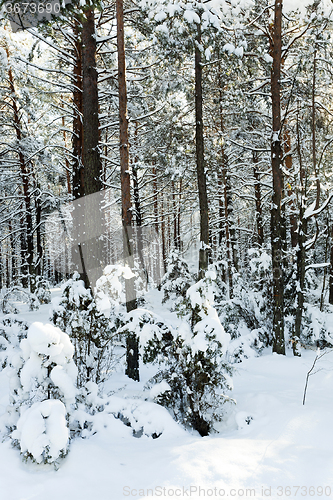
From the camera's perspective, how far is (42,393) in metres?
3.39

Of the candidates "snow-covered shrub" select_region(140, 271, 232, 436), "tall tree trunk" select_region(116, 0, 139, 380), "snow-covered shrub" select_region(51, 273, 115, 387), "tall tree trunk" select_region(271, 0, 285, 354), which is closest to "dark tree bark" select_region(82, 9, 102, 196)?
"tall tree trunk" select_region(116, 0, 139, 380)

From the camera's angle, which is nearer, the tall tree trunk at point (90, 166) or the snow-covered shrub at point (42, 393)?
the snow-covered shrub at point (42, 393)

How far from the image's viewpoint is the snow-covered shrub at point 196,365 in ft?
13.3

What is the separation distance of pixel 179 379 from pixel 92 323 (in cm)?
154

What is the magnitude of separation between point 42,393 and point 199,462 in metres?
1.75

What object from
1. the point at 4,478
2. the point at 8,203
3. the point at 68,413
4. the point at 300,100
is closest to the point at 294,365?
the point at 68,413

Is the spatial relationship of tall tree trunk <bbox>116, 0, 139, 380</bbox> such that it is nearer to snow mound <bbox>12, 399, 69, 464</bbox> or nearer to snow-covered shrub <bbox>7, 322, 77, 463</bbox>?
snow-covered shrub <bbox>7, 322, 77, 463</bbox>

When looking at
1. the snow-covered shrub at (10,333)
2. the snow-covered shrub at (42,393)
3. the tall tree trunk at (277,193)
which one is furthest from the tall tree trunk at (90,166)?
the tall tree trunk at (277,193)

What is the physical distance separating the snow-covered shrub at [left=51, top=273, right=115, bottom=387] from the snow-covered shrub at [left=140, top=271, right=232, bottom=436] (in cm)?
86

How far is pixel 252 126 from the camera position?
35.8 feet

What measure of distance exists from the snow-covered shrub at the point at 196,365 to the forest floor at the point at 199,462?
0.27 metres

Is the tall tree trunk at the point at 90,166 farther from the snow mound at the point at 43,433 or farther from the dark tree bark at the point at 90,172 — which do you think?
the snow mound at the point at 43,433

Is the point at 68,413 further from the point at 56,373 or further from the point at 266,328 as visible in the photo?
the point at 266,328

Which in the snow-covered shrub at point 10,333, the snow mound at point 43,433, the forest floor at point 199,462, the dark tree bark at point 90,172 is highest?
the dark tree bark at point 90,172
